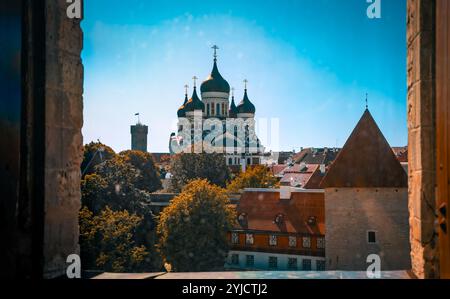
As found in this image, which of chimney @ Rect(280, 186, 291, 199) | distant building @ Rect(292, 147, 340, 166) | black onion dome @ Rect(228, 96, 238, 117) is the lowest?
chimney @ Rect(280, 186, 291, 199)

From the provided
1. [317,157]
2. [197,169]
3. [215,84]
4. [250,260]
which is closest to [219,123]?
[215,84]

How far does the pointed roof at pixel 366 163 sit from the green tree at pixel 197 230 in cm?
510

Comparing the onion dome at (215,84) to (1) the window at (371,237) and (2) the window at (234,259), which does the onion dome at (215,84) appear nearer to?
(2) the window at (234,259)

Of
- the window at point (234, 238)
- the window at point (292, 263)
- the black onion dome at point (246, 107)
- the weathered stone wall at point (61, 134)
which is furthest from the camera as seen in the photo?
the black onion dome at point (246, 107)

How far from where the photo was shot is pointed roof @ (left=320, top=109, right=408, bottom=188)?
Answer: 17594 mm

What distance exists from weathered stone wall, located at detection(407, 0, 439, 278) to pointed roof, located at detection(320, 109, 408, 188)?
51.1ft

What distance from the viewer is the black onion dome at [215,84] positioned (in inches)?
2237

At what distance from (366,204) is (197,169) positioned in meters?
22.0

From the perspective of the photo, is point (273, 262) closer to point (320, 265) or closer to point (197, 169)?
point (320, 265)

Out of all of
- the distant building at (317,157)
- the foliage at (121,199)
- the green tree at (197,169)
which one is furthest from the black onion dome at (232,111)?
the foliage at (121,199)

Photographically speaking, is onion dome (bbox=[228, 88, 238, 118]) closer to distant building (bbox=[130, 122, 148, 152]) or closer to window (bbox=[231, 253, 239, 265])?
distant building (bbox=[130, 122, 148, 152])

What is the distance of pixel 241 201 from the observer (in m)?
24.3

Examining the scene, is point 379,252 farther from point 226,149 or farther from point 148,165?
point 226,149

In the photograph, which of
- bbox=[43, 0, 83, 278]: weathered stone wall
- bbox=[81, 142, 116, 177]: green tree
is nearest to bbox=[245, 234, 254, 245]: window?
bbox=[81, 142, 116, 177]: green tree
